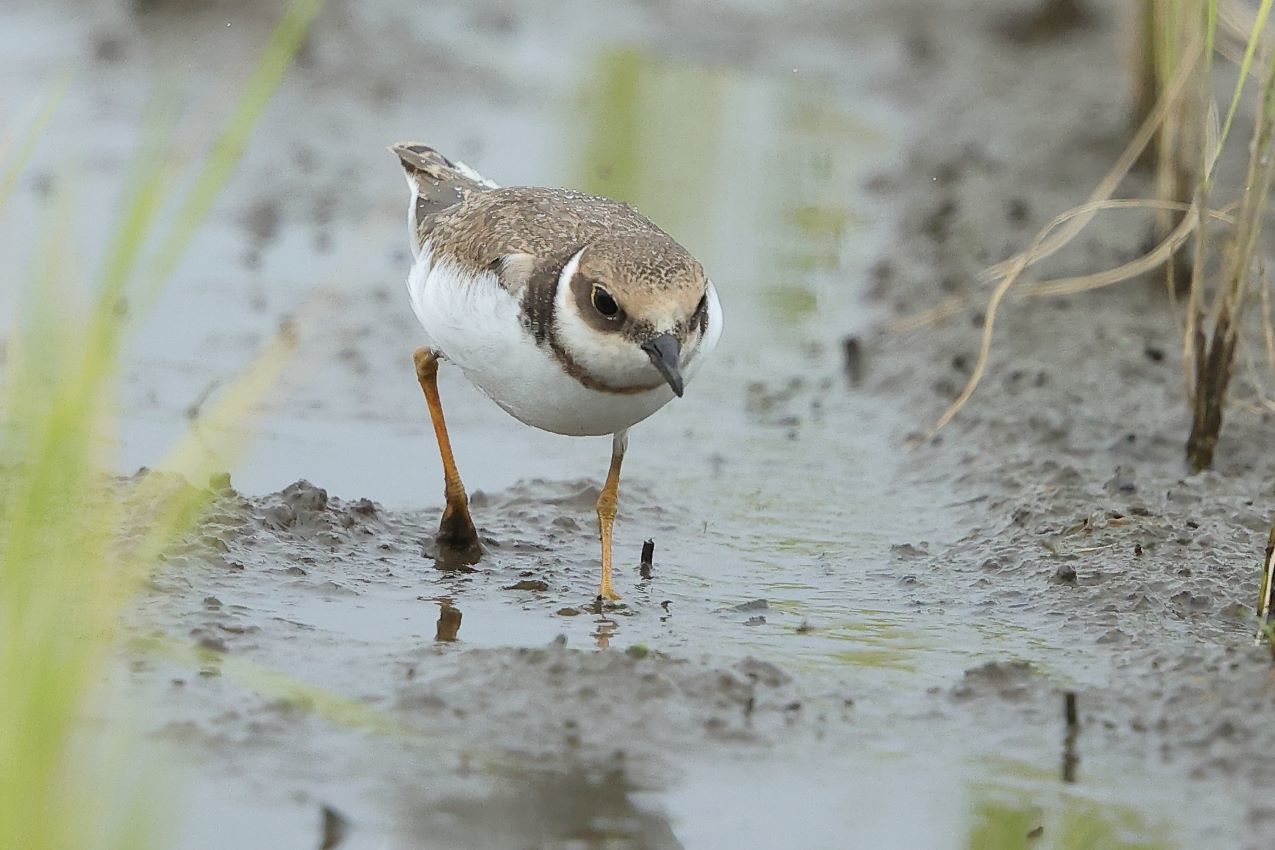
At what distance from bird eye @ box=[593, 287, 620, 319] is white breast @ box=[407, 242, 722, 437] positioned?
0.73ft

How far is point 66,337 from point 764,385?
511cm

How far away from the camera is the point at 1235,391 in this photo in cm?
795

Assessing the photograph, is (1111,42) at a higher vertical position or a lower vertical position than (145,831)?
higher

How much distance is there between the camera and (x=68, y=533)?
375 cm

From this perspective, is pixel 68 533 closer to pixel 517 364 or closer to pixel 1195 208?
pixel 517 364

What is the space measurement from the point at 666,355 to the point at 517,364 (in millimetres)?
531

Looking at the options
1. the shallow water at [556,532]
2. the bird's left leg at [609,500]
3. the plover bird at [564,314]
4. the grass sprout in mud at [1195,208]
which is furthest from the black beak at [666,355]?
the grass sprout in mud at [1195,208]

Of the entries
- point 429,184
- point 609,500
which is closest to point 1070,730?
point 609,500

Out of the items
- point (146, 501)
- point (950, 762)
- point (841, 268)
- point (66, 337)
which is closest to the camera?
point (66, 337)

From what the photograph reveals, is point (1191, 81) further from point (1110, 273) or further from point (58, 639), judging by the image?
point (58, 639)

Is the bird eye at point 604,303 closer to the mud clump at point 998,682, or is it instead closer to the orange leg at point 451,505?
the orange leg at point 451,505

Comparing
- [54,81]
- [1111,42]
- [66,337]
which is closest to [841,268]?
[1111,42]

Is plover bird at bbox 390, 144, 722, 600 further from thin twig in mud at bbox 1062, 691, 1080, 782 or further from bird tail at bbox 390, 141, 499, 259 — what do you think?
thin twig in mud at bbox 1062, 691, 1080, 782

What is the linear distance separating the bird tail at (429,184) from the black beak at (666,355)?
1.63m
